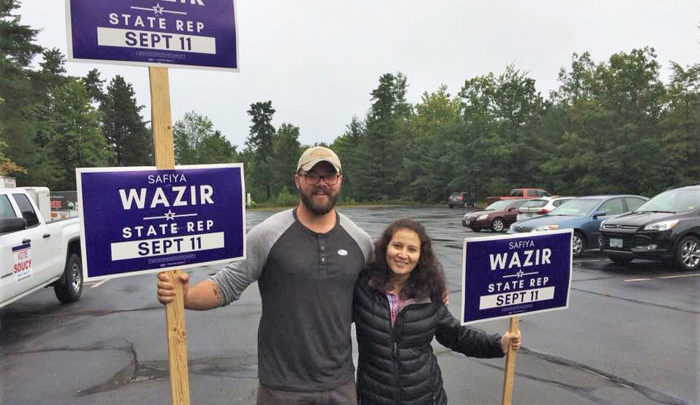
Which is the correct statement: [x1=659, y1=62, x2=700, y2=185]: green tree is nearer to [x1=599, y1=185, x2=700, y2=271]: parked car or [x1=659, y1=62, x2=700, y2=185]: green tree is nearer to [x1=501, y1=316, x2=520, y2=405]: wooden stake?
[x1=599, y1=185, x2=700, y2=271]: parked car

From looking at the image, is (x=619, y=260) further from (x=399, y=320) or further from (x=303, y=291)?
(x=303, y=291)

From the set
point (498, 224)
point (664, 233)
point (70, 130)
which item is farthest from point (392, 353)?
point (70, 130)

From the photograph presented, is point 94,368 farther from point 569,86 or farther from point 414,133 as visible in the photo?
point 414,133

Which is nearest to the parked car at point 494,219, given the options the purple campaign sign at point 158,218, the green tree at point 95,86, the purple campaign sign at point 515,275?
the purple campaign sign at point 515,275

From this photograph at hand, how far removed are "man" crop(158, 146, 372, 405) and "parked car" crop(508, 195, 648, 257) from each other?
34.0 feet

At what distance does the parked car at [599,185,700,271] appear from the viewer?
943cm

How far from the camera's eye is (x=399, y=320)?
93.8 inches

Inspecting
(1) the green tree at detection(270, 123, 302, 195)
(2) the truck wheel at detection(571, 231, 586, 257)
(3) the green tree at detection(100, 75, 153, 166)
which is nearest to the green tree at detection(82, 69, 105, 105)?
(3) the green tree at detection(100, 75, 153, 166)

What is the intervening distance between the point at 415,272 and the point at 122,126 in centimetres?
7213

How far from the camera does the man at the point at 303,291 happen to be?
2225 millimetres

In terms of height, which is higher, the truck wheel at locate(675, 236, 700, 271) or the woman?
the woman

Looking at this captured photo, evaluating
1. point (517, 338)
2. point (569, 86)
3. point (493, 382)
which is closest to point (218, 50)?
point (517, 338)

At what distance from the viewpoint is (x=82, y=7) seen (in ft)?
6.73

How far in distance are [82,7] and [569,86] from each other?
55820mm
